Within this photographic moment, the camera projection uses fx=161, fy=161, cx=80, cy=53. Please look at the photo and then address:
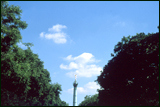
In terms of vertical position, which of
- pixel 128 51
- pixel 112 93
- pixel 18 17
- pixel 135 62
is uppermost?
pixel 18 17

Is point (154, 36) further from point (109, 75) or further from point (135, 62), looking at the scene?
point (109, 75)

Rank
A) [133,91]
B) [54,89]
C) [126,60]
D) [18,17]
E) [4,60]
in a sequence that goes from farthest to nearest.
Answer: [54,89] < [126,60] < [133,91] < [18,17] < [4,60]

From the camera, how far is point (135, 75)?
96.4ft

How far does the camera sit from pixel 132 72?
29469mm

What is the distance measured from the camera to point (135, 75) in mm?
29391

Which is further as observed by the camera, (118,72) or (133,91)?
(118,72)

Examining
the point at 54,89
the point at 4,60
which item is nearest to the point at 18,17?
the point at 4,60

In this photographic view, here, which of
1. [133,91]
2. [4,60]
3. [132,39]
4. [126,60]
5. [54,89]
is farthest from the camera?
[54,89]

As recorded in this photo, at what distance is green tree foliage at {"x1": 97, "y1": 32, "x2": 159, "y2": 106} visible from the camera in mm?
28469

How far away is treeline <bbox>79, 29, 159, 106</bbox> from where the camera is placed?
28469 mm

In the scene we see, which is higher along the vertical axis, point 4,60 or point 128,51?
point 128,51

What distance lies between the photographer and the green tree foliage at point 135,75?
2847 centimetres

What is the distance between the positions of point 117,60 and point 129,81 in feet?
15.4

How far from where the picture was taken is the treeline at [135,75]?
1121 inches
